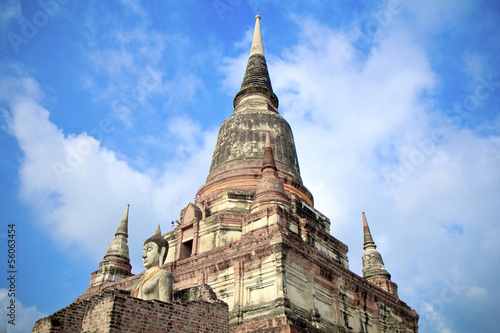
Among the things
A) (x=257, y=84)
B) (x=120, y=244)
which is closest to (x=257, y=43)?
(x=257, y=84)

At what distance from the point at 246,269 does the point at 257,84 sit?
18.7 metres

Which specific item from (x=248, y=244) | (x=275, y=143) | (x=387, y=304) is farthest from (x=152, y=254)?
(x=275, y=143)

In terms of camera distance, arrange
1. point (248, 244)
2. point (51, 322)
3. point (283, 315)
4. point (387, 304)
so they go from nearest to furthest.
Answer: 1. point (51, 322)
2. point (283, 315)
3. point (248, 244)
4. point (387, 304)

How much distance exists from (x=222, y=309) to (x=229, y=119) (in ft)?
65.3

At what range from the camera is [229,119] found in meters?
28.5

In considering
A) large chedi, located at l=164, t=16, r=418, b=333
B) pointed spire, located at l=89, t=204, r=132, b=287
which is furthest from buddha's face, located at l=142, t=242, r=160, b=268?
pointed spire, located at l=89, t=204, r=132, b=287

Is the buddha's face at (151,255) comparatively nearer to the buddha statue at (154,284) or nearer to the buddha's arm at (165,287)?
the buddha statue at (154,284)

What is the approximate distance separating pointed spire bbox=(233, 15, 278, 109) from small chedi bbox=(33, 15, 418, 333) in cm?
78

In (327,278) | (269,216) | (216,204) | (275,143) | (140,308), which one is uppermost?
(275,143)

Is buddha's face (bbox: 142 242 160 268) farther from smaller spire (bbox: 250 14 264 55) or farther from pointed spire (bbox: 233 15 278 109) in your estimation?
smaller spire (bbox: 250 14 264 55)

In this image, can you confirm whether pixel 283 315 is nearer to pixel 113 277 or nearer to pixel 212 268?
pixel 212 268

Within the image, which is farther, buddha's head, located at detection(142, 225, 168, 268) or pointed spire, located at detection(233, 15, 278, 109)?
pointed spire, located at detection(233, 15, 278, 109)

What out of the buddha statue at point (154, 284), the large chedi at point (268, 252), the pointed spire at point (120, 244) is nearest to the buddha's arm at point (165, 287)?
the buddha statue at point (154, 284)

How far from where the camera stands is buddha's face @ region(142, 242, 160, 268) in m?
10.9
